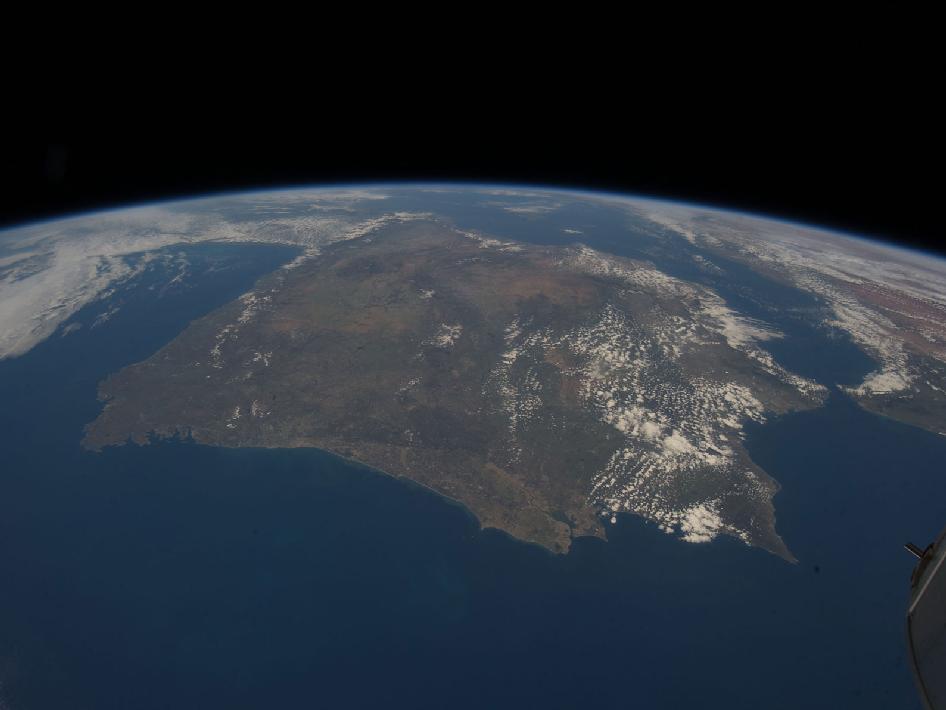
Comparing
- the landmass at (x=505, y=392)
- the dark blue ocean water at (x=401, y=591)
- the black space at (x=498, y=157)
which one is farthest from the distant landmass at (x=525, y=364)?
the black space at (x=498, y=157)

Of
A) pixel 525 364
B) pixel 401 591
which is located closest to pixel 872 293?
pixel 525 364

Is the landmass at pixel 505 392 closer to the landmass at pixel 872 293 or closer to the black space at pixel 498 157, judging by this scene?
the landmass at pixel 872 293

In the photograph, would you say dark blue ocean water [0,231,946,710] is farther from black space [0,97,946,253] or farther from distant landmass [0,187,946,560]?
black space [0,97,946,253]

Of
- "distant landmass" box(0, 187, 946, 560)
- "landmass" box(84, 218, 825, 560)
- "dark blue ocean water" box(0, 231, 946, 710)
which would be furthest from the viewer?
"distant landmass" box(0, 187, 946, 560)

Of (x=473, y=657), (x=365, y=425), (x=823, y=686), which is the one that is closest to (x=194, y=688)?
(x=473, y=657)

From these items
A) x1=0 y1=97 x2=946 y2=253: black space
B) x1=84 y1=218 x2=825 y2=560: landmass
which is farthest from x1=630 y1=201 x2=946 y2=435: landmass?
x1=0 y1=97 x2=946 y2=253: black space

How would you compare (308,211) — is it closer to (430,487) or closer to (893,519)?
(430,487)

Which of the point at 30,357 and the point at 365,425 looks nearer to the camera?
the point at 365,425
